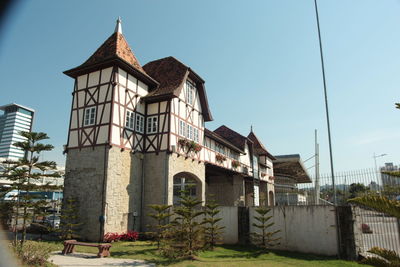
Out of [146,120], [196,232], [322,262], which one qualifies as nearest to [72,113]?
[146,120]

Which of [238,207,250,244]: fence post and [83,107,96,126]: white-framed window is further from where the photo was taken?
[83,107,96,126]: white-framed window

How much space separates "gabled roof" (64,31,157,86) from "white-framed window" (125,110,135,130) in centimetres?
278

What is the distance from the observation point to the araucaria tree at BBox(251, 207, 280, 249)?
620 inches

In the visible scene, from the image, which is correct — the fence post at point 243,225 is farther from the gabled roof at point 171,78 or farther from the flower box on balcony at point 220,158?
the flower box on balcony at point 220,158

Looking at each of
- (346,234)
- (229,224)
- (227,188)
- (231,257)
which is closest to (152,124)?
(229,224)

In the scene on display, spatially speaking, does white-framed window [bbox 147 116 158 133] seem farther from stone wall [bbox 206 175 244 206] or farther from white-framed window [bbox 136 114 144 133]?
stone wall [bbox 206 175 244 206]

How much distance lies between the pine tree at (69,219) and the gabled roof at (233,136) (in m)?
20.0

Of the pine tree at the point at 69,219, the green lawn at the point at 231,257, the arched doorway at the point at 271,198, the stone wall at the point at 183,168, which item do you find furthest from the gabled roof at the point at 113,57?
the arched doorway at the point at 271,198

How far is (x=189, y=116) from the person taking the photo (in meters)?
22.9

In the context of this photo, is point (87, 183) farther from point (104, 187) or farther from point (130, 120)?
point (130, 120)

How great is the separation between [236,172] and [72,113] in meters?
17.4

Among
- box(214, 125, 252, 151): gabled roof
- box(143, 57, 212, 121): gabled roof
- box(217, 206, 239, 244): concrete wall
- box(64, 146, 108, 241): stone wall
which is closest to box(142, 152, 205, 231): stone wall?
box(64, 146, 108, 241): stone wall

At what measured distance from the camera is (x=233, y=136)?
1375 inches

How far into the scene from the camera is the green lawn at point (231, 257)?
479 inches
